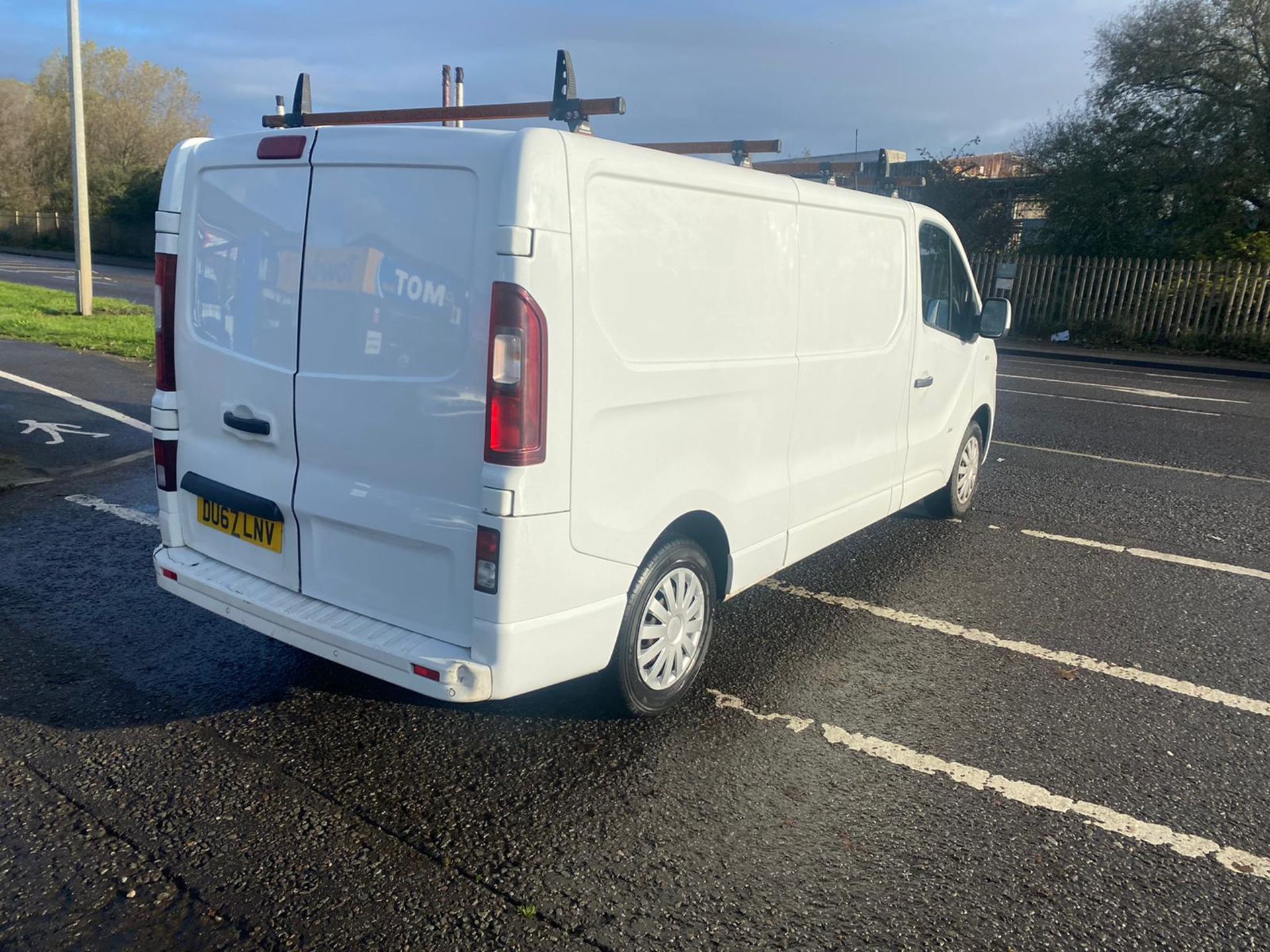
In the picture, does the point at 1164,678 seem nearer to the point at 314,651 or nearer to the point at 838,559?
the point at 838,559

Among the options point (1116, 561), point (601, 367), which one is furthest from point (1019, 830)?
point (1116, 561)

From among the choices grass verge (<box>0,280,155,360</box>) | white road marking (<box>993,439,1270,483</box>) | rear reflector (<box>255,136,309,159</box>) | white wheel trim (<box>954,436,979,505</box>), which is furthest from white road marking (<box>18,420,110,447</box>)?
white road marking (<box>993,439,1270,483</box>)

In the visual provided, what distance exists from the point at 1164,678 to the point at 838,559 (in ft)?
6.45

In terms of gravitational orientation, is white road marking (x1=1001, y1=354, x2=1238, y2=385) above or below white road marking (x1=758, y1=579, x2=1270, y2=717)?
above

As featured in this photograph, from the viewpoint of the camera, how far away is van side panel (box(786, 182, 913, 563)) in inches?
178

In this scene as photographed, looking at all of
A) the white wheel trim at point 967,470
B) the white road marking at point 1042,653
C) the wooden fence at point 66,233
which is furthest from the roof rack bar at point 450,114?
the wooden fence at point 66,233

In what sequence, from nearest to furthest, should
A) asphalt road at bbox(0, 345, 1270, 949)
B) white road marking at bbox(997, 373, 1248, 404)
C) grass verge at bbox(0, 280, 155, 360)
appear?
asphalt road at bbox(0, 345, 1270, 949) < grass verge at bbox(0, 280, 155, 360) < white road marking at bbox(997, 373, 1248, 404)

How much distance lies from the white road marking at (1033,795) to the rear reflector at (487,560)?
1.34 metres

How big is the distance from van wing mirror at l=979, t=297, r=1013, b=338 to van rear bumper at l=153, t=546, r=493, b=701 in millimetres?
4338

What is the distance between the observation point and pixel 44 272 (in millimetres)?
29469

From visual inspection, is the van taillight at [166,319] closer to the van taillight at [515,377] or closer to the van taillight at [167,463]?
the van taillight at [167,463]

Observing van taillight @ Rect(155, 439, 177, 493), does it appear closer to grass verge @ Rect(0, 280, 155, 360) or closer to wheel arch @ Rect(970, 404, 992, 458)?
wheel arch @ Rect(970, 404, 992, 458)

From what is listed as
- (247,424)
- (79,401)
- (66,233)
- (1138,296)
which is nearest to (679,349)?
(247,424)

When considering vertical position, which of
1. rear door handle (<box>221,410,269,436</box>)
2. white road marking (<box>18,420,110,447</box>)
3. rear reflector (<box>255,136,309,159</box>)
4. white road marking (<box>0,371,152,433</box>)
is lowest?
white road marking (<box>18,420,110,447</box>)
